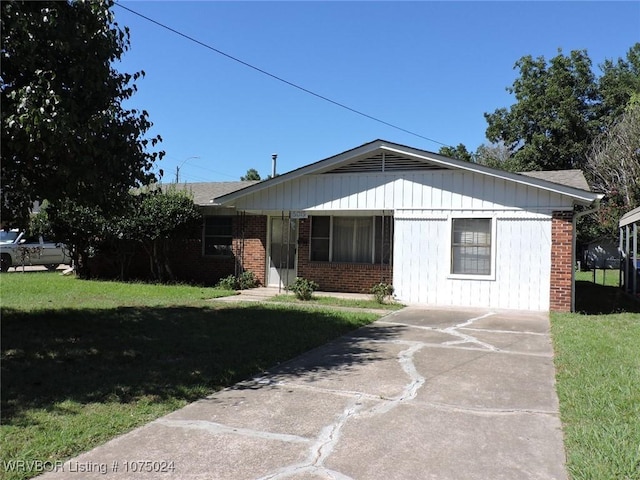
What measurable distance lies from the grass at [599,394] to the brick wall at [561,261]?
1.01 m

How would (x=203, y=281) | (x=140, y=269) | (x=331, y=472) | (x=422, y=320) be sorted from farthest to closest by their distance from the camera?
(x=140, y=269) < (x=203, y=281) < (x=422, y=320) < (x=331, y=472)

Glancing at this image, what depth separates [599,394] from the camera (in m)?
5.09

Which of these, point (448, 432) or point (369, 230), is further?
point (369, 230)

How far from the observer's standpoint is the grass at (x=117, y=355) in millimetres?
4152

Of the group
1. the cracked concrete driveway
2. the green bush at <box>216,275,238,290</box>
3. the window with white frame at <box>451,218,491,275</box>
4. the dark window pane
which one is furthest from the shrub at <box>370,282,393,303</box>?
the cracked concrete driveway

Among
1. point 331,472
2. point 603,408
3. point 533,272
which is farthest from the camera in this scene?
point 533,272

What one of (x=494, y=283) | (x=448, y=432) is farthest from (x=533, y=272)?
(x=448, y=432)

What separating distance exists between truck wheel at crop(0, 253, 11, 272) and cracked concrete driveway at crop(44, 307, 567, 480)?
1794cm

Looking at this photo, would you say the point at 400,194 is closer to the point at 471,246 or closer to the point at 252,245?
the point at 471,246

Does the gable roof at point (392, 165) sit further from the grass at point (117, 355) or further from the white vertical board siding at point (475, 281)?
the grass at point (117, 355)

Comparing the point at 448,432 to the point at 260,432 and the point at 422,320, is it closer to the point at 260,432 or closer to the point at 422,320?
the point at 260,432

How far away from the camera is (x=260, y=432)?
4188 mm

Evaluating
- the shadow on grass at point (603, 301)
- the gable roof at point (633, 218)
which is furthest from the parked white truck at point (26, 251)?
the gable roof at point (633, 218)

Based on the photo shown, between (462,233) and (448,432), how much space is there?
8.41 metres
